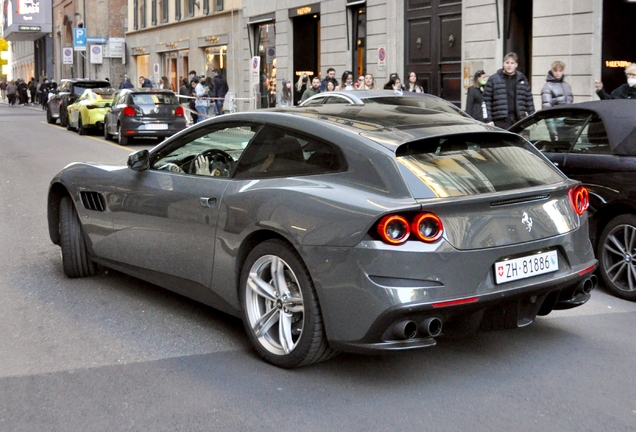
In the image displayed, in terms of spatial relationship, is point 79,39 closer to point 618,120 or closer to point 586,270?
point 618,120

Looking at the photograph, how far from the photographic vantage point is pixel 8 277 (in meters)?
7.55

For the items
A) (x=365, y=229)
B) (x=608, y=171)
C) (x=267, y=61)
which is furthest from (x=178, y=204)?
(x=267, y=61)

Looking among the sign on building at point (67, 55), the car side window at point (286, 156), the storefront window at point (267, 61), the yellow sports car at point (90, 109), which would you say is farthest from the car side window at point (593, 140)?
the sign on building at point (67, 55)

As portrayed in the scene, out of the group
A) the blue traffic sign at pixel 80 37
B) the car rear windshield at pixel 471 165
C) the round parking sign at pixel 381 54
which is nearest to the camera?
the car rear windshield at pixel 471 165

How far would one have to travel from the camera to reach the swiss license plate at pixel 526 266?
15.4 ft

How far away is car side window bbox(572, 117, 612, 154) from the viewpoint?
7.21m

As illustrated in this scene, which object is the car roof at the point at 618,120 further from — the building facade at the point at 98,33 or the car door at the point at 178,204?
the building facade at the point at 98,33

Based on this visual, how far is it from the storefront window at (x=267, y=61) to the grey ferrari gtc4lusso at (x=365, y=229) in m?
30.2

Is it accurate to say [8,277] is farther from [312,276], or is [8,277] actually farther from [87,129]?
[87,129]

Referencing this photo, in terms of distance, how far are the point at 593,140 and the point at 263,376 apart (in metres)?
3.79

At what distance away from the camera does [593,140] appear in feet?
24.1

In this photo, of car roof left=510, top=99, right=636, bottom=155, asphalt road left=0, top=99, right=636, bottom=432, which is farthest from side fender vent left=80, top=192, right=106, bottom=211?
car roof left=510, top=99, right=636, bottom=155

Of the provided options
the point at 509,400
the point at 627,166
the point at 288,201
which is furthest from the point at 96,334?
the point at 627,166

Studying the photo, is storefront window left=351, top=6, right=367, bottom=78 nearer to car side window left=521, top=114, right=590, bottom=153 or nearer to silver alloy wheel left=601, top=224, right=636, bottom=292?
car side window left=521, top=114, right=590, bottom=153
